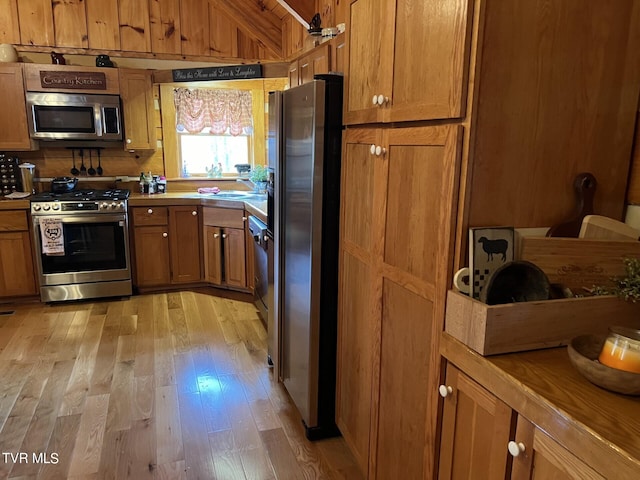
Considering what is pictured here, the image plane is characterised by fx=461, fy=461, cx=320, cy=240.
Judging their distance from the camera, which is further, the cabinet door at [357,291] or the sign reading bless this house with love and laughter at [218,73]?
the sign reading bless this house with love and laughter at [218,73]

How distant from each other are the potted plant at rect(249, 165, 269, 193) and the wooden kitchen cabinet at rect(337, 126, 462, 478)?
2.82 m

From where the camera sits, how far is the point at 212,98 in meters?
4.84

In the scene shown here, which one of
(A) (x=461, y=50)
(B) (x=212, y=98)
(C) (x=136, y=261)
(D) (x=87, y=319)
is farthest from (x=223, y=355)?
(B) (x=212, y=98)

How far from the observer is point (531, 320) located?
117 centimetres

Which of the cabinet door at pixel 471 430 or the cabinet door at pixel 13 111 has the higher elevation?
the cabinet door at pixel 13 111

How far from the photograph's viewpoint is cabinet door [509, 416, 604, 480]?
0.91 metres

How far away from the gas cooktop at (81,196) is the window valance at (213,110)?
981 mm

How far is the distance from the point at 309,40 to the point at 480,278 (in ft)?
9.28

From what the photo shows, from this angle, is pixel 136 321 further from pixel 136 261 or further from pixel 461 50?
pixel 461 50

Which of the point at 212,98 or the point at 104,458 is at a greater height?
the point at 212,98

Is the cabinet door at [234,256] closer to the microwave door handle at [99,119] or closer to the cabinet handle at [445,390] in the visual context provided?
the microwave door handle at [99,119]

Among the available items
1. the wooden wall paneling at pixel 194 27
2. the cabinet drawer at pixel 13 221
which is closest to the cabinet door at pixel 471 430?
the cabinet drawer at pixel 13 221

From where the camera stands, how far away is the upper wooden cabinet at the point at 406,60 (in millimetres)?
1193

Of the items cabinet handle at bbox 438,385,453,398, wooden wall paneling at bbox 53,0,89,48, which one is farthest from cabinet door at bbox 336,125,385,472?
wooden wall paneling at bbox 53,0,89,48
